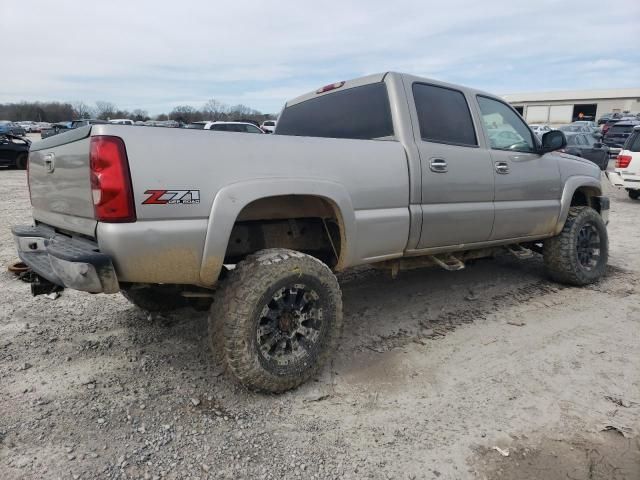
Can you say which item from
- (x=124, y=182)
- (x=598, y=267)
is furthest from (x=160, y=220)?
(x=598, y=267)

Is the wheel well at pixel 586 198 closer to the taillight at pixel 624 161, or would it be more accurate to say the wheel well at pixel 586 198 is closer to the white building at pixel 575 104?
the taillight at pixel 624 161

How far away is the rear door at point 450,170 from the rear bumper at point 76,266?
7.17ft

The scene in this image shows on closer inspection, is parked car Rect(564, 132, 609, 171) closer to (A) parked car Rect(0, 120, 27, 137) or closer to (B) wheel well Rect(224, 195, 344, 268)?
(B) wheel well Rect(224, 195, 344, 268)

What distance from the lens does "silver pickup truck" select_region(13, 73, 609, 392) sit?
2301mm

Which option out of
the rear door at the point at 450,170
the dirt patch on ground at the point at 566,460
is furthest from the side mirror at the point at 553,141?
the dirt patch on ground at the point at 566,460

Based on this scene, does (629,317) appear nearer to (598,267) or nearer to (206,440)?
(598,267)

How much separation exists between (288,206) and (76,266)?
133 cm

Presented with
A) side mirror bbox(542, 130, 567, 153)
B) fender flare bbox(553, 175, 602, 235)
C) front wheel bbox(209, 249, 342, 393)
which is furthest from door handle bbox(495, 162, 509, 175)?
front wheel bbox(209, 249, 342, 393)

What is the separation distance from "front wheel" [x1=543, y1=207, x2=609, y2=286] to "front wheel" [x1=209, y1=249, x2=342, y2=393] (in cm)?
304

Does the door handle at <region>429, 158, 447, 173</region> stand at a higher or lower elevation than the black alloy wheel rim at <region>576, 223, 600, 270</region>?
higher

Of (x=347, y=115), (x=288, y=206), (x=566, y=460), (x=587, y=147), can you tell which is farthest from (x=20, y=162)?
(x=587, y=147)

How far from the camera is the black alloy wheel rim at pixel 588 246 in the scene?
198 inches

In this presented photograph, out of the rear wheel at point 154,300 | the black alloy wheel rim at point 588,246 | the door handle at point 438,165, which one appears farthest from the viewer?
the black alloy wheel rim at point 588,246

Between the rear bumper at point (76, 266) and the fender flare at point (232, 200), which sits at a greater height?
the fender flare at point (232, 200)
